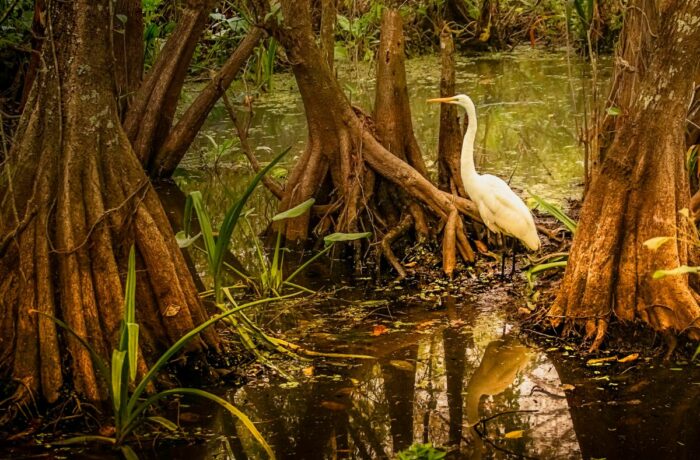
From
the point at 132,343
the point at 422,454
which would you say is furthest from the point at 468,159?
the point at 422,454

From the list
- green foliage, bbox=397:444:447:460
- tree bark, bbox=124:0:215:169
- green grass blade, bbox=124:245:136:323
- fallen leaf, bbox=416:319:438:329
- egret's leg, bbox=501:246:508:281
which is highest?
tree bark, bbox=124:0:215:169

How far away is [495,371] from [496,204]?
1.83 m

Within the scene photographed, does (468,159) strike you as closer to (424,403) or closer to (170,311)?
(424,403)

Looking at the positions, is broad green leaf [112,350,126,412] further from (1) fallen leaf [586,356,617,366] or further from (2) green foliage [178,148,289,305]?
(1) fallen leaf [586,356,617,366]

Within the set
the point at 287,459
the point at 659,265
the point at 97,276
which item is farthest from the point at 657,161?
the point at 97,276

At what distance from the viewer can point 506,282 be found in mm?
6746

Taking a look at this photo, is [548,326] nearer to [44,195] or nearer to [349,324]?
[349,324]

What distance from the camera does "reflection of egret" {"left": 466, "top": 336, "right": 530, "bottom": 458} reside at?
486cm

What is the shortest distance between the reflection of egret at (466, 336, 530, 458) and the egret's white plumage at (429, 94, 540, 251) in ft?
4.01

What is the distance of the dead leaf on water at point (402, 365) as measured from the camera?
5262 mm

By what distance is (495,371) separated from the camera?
5246 millimetres

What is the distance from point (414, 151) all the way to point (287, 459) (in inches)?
163

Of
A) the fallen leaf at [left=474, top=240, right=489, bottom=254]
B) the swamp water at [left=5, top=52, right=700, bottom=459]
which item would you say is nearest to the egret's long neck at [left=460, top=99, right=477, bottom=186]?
the fallen leaf at [left=474, top=240, right=489, bottom=254]

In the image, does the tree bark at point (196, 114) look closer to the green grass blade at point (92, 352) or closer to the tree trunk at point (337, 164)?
the tree trunk at point (337, 164)
